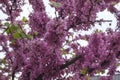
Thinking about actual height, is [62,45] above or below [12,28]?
below

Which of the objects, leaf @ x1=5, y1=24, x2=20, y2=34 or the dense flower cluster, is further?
leaf @ x1=5, y1=24, x2=20, y2=34

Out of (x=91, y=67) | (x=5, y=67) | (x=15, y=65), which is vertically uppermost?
(x=5, y=67)

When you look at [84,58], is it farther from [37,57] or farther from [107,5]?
[107,5]

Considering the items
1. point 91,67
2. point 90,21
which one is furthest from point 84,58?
point 90,21

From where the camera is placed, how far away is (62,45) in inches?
216

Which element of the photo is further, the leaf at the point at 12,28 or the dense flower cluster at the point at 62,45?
the leaf at the point at 12,28

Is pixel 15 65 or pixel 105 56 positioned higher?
pixel 15 65

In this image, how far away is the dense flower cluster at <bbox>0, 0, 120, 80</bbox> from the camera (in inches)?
216

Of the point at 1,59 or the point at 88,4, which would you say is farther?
the point at 1,59

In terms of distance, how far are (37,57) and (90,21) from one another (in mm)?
1215

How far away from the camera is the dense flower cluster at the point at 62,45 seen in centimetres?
549

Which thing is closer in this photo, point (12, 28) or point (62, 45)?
point (62, 45)

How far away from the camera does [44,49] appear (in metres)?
5.50

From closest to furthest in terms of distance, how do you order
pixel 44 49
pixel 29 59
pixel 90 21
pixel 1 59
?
pixel 44 49, pixel 29 59, pixel 90 21, pixel 1 59
